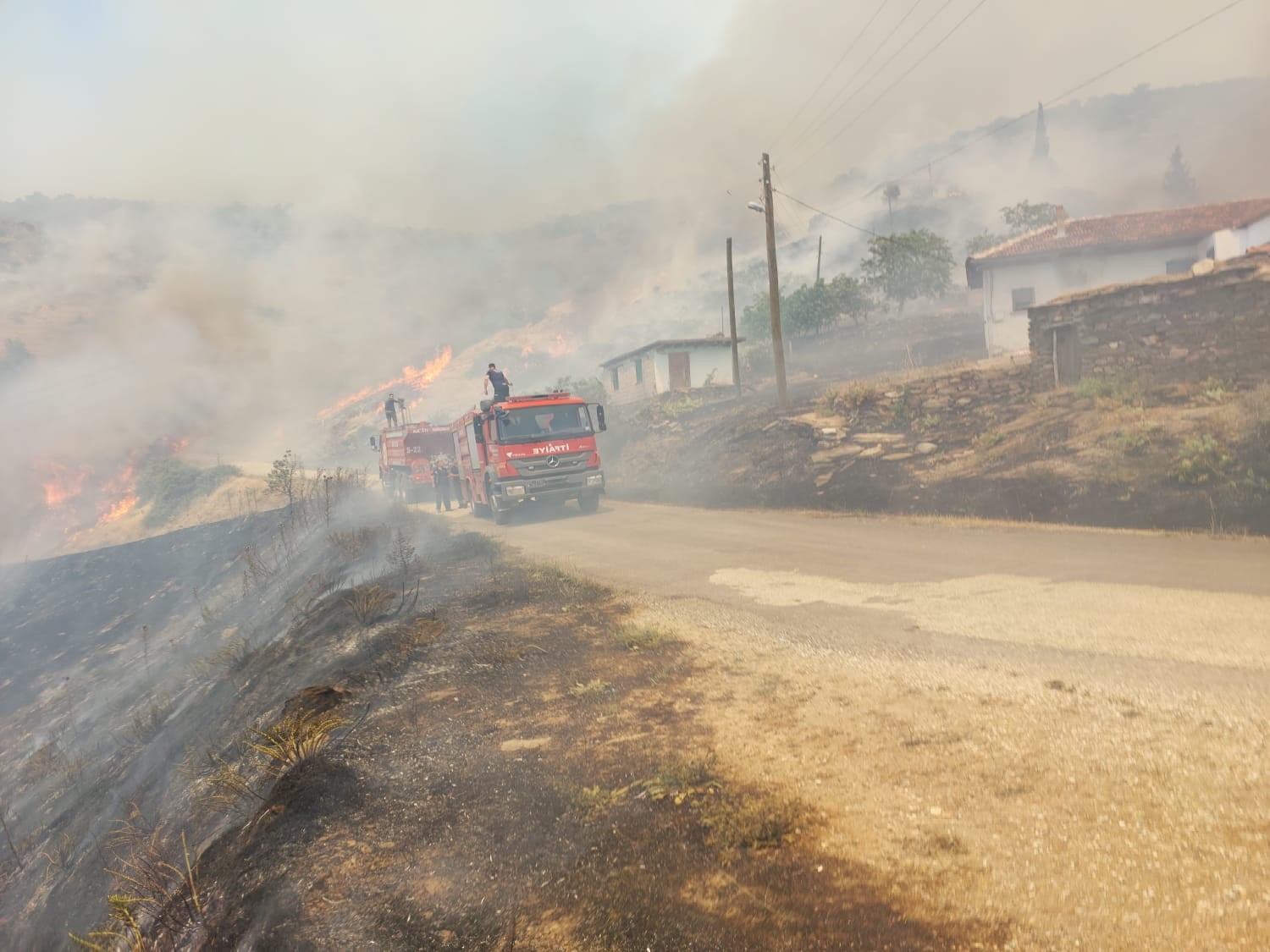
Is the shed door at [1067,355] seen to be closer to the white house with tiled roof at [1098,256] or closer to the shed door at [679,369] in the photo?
the white house with tiled roof at [1098,256]

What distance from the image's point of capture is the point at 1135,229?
31031 mm

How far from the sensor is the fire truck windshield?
17469 mm

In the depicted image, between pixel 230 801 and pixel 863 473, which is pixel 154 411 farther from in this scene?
pixel 230 801

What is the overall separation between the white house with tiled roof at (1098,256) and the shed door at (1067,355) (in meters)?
14.2

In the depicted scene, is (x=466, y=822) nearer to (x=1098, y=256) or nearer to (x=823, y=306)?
(x=1098, y=256)

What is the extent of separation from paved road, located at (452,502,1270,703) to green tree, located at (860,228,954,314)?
142ft

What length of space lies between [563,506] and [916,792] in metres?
17.5

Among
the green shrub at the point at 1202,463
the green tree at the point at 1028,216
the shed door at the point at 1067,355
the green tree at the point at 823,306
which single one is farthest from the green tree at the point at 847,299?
the green shrub at the point at 1202,463

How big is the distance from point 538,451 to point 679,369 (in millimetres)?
27902

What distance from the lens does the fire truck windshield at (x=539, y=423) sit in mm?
17469

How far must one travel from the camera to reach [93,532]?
50312mm

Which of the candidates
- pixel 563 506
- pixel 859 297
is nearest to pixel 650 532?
pixel 563 506

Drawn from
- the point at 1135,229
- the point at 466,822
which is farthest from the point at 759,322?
the point at 466,822

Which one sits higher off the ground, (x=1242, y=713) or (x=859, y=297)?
(x=859, y=297)
